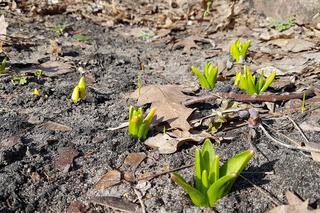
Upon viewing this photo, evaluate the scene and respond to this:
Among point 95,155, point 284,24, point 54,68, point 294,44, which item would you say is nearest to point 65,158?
point 95,155

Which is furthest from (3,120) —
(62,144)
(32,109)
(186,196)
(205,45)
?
(205,45)

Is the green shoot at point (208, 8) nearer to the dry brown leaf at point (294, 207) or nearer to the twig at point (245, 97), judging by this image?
the twig at point (245, 97)

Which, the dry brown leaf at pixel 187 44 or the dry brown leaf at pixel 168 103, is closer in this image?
the dry brown leaf at pixel 168 103

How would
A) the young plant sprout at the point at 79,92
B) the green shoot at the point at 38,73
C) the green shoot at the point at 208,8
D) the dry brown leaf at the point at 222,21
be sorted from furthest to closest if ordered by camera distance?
the green shoot at the point at 208,8 < the dry brown leaf at the point at 222,21 < the green shoot at the point at 38,73 < the young plant sprout at the point at 79,92

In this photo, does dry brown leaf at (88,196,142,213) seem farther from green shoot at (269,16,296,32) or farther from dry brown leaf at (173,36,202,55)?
green shoot at (269,16,296,32)

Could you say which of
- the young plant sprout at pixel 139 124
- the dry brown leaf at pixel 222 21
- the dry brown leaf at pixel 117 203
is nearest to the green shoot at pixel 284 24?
the dry brown leaf at pixel 222 21
